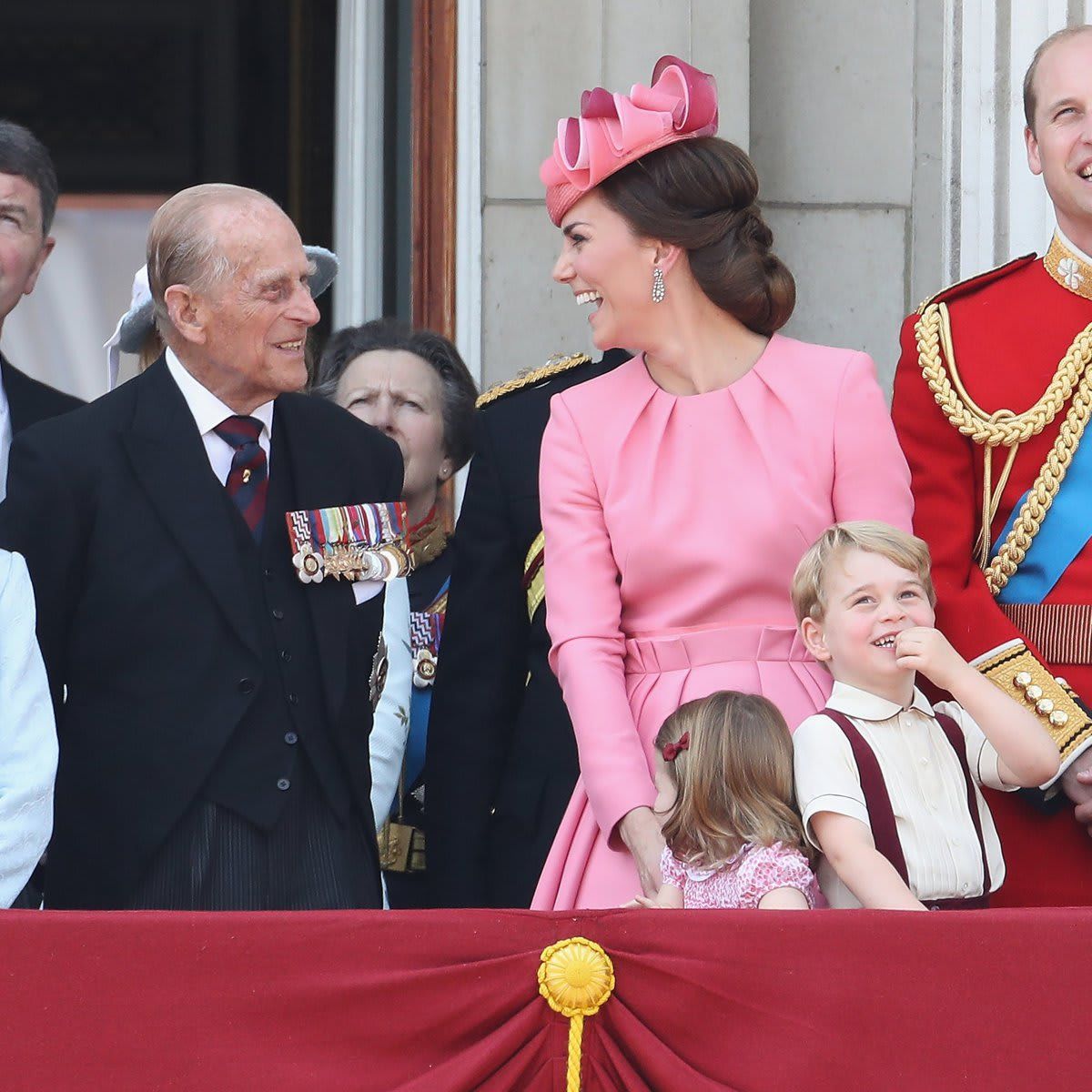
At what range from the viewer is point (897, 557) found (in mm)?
2814

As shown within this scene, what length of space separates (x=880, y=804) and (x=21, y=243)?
6.91ft

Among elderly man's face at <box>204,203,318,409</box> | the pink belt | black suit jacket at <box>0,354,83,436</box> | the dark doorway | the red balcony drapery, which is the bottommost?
the red balcony drapery

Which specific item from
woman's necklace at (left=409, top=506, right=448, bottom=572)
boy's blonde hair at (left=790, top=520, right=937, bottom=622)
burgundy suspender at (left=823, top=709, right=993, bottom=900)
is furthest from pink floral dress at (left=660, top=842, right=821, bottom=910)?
woman's necklace at (left=409, top=506, right=448, bottom=572)

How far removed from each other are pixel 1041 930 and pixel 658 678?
0.79 m

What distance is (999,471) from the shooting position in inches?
127

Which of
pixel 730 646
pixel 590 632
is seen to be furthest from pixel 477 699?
pixel 730 646

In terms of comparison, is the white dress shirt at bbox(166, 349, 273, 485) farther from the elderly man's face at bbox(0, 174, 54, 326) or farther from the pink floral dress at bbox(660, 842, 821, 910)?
the pink floral dress at bbox(660, 842, 821, 910)

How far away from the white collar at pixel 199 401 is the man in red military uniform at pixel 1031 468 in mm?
1033

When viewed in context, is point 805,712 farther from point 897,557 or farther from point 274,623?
point 274,623

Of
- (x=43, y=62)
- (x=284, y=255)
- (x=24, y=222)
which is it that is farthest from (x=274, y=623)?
(x=43, y=62)

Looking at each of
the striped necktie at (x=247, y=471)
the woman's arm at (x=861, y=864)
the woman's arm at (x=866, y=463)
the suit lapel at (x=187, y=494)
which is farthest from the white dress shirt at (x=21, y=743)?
the woman's arm at (x=866, y=463)

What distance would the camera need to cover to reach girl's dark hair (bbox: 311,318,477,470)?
4449mm

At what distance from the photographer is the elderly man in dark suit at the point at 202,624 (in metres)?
3.06

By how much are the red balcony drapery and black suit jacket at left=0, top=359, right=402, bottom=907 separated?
2.27 ft
